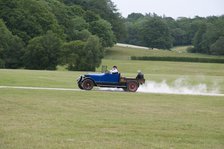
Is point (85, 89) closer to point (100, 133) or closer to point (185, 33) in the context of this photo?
point (100, 133)

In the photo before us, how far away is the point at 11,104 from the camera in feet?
62.1

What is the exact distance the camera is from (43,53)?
74750 mm

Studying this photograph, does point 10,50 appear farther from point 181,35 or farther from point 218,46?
point 181,35

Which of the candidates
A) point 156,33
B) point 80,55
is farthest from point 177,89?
point 156,33

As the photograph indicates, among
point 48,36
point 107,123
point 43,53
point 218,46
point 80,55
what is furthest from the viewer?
point 218,46

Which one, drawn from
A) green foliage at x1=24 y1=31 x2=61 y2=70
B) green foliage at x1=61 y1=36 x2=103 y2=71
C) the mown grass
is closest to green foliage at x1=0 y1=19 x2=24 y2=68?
green foliage at x1=24 y1=31 x2=61 y2=70

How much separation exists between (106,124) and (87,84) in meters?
14.1

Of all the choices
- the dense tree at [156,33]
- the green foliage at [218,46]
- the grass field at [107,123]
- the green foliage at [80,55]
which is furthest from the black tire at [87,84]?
the dense tree at [156,33]

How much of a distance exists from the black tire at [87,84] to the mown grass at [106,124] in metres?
6.52

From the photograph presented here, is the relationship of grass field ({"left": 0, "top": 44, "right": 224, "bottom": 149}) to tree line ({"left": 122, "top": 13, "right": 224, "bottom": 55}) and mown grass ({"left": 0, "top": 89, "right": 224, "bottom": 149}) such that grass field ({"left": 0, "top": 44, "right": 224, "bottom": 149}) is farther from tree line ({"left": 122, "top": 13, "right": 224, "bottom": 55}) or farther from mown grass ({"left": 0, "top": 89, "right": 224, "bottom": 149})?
tree line ({"left": 122, "top": 13, "right": 224, "bottom": 55})

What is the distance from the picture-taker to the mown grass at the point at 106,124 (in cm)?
1150

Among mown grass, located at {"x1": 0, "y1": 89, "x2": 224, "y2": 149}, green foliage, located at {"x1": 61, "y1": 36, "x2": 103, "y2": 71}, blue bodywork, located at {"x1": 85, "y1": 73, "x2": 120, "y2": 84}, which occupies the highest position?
green foliage, located at {"x1": 61, "y1": 36, "x2": 103, "y2": 71}

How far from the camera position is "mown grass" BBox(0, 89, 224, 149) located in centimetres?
1150

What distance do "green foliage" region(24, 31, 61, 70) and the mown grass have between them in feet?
175
